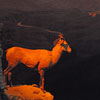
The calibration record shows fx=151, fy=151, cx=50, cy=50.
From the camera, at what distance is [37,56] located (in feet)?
11.3

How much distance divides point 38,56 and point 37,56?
2cm

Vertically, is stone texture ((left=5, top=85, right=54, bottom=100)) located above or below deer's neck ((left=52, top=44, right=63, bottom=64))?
below

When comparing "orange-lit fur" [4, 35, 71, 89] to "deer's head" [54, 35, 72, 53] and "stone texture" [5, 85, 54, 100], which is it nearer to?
"deer's head" [54, 35, 72, 53]

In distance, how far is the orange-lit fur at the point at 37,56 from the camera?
11.2 feet

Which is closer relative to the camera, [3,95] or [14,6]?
[3,95]

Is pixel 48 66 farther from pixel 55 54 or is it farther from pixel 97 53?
pixel 97 53

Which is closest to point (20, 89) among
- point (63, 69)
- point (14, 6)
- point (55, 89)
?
point (55, 89)

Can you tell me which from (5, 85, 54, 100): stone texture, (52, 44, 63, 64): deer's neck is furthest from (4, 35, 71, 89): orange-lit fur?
(5, 85, 54, 100): stone texture

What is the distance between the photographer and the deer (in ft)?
11.2

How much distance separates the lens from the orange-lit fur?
3.41 meters

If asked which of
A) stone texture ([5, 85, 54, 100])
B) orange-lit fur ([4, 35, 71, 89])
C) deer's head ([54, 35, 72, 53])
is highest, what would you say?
deer's head ([54, 35, 72, 53])

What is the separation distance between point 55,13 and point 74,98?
2038mm

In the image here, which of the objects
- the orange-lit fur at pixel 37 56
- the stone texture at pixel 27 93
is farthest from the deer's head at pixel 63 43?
the stone texture at pixel 27 93

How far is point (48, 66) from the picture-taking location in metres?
3.41
